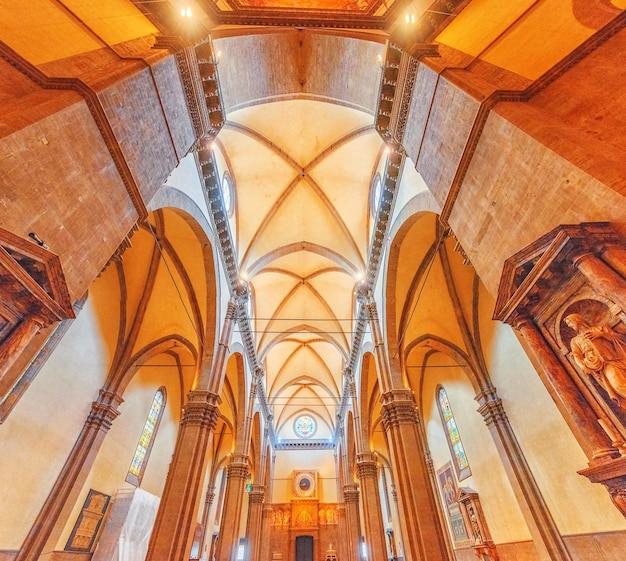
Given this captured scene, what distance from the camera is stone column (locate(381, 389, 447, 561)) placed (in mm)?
6797

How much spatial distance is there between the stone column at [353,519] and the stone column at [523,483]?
41.0 feet

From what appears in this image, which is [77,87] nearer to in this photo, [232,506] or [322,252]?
[322,252]

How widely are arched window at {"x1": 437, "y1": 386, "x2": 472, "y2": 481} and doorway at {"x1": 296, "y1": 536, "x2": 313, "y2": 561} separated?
1771 centimetres

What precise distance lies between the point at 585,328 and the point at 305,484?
26.9 m

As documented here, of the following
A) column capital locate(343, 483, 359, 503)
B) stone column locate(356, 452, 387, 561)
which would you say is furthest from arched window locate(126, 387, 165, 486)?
column capital locate(343, 483, 359, 503)

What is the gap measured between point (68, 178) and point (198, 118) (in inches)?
125

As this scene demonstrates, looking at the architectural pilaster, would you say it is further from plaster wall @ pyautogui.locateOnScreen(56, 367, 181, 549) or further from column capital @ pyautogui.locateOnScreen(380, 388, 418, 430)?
column capital @ pyautogui.locateOnScreen(380, 388, 418, 430)

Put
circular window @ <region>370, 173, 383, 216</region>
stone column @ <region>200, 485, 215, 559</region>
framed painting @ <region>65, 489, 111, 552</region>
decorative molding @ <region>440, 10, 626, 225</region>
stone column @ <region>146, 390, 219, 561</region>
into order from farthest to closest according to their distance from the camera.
→ stone column @ <region>200, 485, 215, 559</region>, circular window @ <region>370, 173, 383, 216</region>, framed painting @ <region>65, 489, 111, 552</region>, stone column @ <region>146, 390, 219, 561</region>, decorative molding @ <region>440, 10, 626, 225</region>

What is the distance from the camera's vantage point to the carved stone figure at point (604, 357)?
2502mm

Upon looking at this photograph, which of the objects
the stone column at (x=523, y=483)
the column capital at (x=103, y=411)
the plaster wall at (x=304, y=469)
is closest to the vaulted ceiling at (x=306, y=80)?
the stone column at (x=523, y=483)

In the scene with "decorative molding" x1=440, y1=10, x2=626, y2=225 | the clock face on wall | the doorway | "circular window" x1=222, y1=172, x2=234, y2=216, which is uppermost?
"circular window" x1=222, y1=172, x2=234, y2=216

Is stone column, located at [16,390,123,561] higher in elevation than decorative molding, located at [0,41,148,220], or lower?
lower

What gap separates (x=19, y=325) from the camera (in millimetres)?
2844

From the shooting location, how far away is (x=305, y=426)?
90.4 ft
